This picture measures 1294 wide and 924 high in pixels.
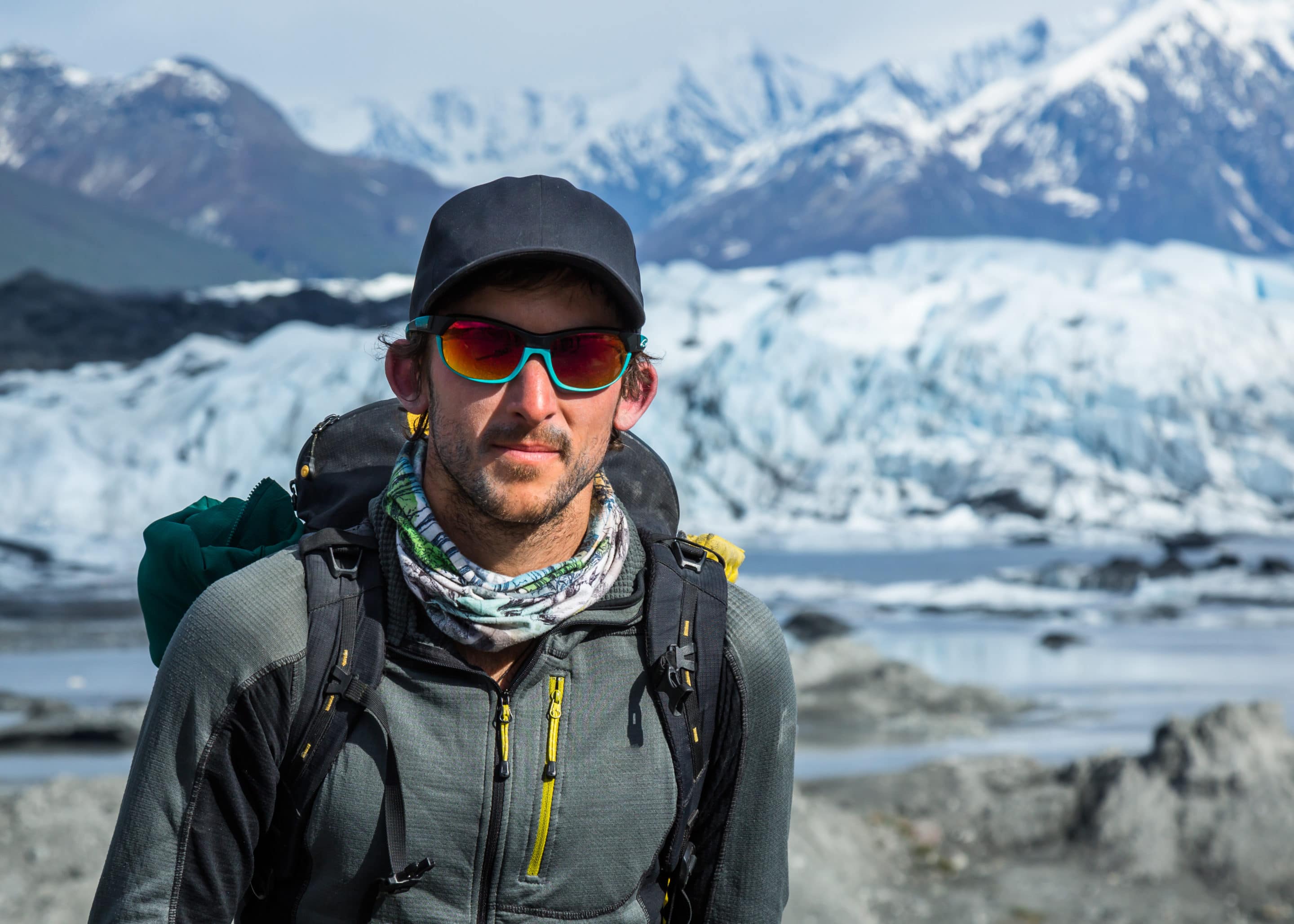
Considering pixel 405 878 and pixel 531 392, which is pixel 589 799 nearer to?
pixel 405 878

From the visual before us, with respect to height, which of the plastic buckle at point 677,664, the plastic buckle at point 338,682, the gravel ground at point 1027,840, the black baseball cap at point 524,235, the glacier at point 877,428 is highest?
the glacier at point 877,428

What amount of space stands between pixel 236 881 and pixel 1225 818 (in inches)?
219

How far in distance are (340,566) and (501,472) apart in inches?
7.6

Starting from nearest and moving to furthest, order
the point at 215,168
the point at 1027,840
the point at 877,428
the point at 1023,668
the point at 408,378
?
the point at 408,378 → the point at 1027,840 → the point at 1023,668 → the point at 877,428 → the point at 215,168

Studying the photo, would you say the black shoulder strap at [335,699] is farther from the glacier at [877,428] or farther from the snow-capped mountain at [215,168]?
the snow-capped mountain at [215,168]

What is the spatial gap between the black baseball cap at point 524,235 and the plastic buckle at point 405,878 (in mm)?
570

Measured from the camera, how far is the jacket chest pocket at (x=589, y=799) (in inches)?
58.5

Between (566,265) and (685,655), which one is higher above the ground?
(566,265)

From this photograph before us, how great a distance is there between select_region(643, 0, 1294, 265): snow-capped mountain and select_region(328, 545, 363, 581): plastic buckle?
142m

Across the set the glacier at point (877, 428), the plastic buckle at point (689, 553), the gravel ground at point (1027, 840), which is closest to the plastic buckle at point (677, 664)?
the plastic buckle at point (689, 553)

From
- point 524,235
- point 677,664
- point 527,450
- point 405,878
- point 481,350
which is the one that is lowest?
point 405,878

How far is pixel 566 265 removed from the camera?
149cm

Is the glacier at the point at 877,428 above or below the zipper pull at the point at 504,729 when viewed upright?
above

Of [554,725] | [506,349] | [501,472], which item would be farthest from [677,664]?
[506,349]
